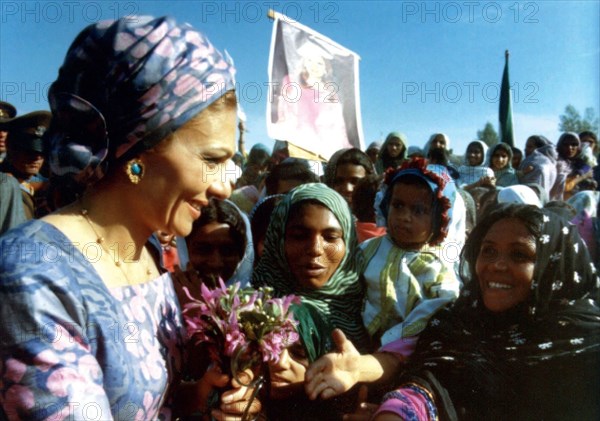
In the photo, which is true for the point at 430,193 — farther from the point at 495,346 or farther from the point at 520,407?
the point at 520,407

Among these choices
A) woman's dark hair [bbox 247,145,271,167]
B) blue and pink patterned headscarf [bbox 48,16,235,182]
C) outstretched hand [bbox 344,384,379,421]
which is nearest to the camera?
blue and pink patterned headscarf [bbox 48,16,235,182]

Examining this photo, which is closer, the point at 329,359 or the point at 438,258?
the point at 329,359

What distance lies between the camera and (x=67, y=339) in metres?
1.22

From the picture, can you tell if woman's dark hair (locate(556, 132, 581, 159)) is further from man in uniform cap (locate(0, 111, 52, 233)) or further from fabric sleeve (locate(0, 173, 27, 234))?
fabric sleeve (locate(0, 173, 27, 234))

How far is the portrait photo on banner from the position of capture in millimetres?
5730

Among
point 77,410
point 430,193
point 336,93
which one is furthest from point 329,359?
point 336,93

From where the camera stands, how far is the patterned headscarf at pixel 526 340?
7.04ft

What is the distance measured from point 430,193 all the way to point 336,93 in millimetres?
3388

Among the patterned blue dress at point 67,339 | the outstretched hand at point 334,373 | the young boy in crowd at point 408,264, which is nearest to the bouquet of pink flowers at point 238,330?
the patterned blue dress at point 67,339

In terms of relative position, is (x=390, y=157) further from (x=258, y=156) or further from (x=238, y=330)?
(x=238, y=330)

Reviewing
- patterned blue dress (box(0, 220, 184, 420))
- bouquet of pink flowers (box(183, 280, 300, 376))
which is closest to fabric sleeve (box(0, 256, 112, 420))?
patterned blue dress (box(0, 220, 184, 420))

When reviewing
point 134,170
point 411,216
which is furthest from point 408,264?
point 134,170

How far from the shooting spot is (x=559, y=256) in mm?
2295

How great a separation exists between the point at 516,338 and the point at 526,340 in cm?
4
